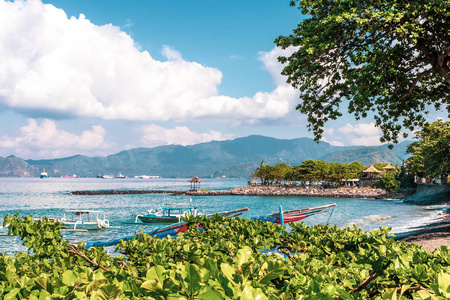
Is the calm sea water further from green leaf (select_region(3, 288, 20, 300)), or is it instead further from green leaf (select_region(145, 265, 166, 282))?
green leaf (select_region(145, 265, 166, 282))

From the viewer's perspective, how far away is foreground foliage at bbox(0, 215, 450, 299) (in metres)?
1.65

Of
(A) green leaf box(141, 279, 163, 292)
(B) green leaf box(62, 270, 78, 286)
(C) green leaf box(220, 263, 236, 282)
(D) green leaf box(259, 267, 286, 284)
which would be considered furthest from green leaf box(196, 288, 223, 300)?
(B) green leaf box(62, 270, 78, 286)

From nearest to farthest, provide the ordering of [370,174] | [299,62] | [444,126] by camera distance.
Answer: [299,62]
[444,126]
[370,174]

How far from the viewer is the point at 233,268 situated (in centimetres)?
182

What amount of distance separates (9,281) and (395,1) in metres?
10.2

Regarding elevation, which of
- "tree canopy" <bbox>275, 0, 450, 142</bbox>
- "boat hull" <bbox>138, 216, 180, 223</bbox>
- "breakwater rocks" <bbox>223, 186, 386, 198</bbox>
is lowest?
"breakwater rocks" <bbox>223, 186, 386, 198</bbox>

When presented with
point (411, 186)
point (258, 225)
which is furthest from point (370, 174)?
point (258, 225)

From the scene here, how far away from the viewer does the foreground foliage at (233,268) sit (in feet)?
5.42

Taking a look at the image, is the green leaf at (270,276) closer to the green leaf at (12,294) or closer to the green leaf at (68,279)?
the green leaf at (68,279)

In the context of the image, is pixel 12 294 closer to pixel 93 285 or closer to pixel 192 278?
pixel 93 285

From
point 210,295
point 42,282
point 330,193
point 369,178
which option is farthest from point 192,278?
point 369,178

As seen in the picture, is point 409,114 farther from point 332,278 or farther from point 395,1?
point 332,278

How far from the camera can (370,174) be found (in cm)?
10638

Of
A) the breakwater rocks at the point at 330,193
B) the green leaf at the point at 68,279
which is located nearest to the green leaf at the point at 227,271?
the green leaf at the point at 68,279
